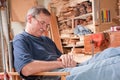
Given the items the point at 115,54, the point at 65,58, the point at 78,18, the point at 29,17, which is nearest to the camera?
the point at 115,54

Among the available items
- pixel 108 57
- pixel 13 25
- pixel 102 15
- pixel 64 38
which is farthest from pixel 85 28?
pixel 108 57

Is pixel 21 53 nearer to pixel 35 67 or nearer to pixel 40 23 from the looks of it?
pixel 35 67

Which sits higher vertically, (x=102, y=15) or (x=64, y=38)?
(x=102, y=15)

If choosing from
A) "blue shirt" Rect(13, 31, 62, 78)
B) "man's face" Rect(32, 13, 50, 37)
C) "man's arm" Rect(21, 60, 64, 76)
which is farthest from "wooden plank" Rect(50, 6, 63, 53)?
"man's arm" Rect(21, 60, 64, 76)

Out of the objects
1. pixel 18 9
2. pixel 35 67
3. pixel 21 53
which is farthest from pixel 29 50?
pixel 18 9

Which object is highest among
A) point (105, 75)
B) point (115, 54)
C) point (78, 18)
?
point (78, 18)

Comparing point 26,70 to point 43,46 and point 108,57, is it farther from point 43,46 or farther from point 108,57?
point 108,57

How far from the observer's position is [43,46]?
233 cm

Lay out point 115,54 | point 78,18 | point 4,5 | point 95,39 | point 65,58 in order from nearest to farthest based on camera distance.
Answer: point 115,54
point 4,5
point 65,58
point 95,39
point 78,18

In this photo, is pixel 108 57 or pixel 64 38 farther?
pixel 64 38

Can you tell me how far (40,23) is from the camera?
2314mm

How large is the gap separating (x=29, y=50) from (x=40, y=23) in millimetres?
332

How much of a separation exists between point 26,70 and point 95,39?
68.5 inches

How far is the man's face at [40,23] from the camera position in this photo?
2.31m
